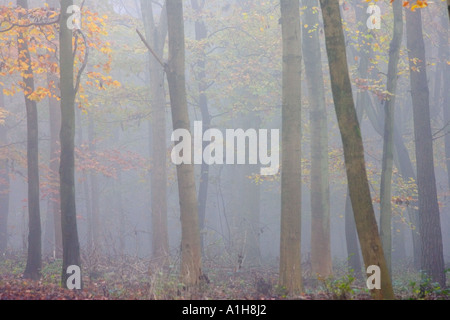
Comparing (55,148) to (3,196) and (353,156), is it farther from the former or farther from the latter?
(353,156)

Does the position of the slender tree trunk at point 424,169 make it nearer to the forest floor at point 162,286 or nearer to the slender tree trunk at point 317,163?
the forest floor at point 162,286

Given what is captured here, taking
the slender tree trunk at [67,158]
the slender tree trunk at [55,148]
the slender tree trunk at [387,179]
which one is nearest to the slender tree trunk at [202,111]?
the slender tree trunk at [55,148]

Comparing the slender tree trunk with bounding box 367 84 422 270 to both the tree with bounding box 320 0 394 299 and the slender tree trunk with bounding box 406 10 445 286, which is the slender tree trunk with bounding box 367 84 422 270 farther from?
the tree with bounding box 320 0 394 299

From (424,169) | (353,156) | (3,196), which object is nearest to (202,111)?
(3,196)

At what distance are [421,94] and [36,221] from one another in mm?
11184

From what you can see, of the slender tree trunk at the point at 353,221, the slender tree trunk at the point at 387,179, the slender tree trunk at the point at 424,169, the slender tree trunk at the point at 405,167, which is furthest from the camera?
the slender tree trunk at the point at 405,167

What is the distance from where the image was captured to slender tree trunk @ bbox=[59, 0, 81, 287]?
1005 cm

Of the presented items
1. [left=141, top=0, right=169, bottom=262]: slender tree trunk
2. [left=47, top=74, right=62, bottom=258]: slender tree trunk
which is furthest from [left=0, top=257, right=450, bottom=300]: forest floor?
[left=141, top=0, right=169, bottom=262]: slender tree trunk

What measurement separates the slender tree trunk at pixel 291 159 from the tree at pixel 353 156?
10.0ft

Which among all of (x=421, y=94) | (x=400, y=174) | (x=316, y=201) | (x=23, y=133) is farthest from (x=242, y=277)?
(x=23, y=133)

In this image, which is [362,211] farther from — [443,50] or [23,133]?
[23,133]

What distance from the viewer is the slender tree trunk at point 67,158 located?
1005 centimetres

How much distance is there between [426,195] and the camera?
44.1 feet

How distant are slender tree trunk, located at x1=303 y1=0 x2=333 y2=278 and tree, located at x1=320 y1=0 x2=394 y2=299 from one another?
22.8 feet
